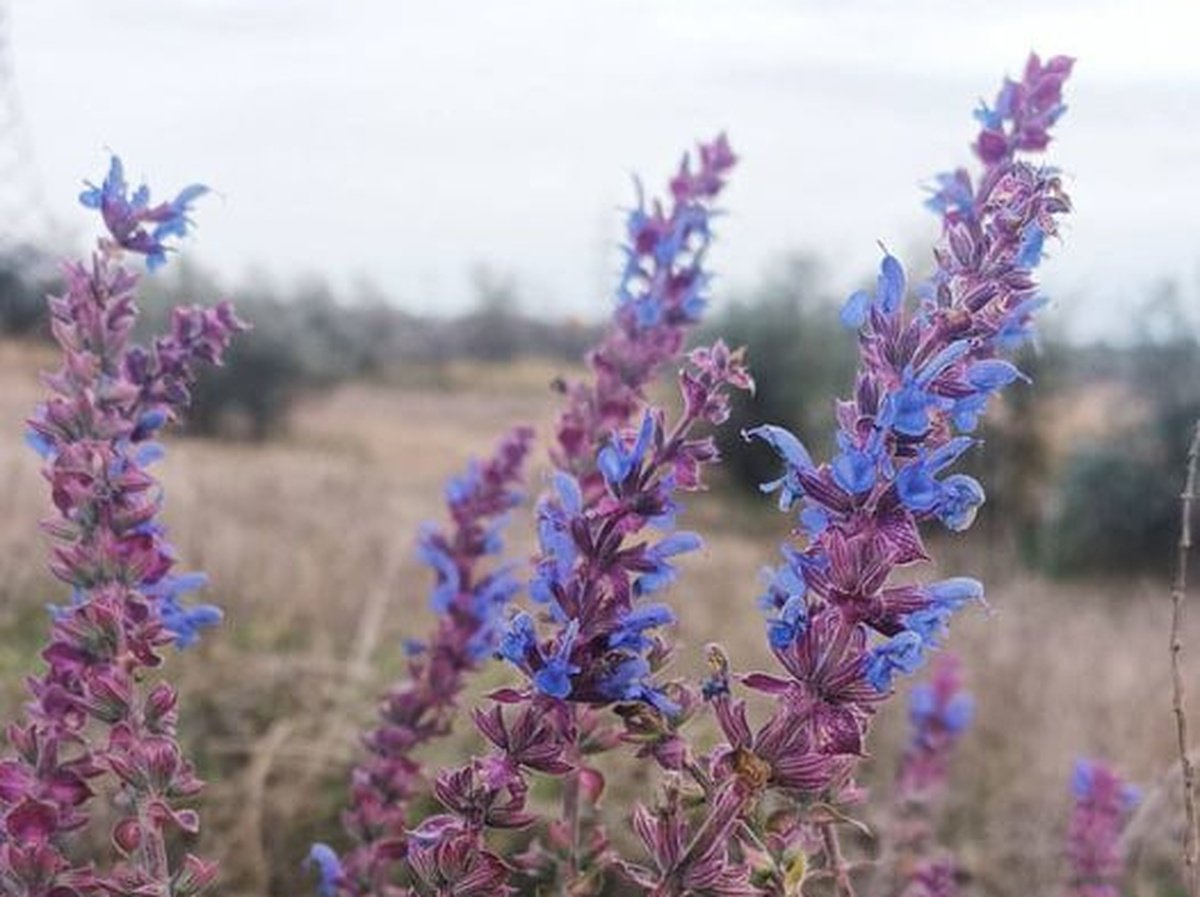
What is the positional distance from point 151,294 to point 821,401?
8.55 m

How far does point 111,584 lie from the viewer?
142cm

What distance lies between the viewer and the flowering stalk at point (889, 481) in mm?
1056

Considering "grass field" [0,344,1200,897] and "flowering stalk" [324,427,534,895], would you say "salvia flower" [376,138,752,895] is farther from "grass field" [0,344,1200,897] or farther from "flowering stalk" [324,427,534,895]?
"flowering stalk" [324,427,534,895]

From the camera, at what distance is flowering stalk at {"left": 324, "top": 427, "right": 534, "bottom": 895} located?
70.1 inches

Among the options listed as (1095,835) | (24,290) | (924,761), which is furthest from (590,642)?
(24,290)

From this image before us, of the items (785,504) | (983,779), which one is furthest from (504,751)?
(983,779)

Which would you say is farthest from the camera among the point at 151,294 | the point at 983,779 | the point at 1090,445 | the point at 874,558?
the point at 1090,445

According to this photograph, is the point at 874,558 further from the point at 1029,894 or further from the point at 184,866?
the point at 1029,894

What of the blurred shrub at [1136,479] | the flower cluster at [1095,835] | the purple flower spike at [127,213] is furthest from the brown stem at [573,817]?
the blurred shrub at [1136,479]

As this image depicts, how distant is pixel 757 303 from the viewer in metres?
22.3

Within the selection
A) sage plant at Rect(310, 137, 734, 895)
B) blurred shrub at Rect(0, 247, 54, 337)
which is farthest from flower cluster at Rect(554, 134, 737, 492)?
blurred shrub at Rect(0, 247, 54, 337)

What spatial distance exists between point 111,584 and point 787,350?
2023 cm

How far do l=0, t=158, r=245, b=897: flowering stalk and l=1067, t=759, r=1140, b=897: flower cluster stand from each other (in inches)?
56.1

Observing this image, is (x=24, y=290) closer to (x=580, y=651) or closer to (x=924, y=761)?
(x=924, y=761)
